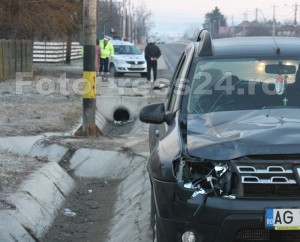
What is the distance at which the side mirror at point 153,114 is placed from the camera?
534cm

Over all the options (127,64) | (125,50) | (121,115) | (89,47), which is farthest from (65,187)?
(125,50)

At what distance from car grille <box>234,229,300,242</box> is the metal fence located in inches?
869

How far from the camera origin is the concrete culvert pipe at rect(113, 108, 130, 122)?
1791 centimetres

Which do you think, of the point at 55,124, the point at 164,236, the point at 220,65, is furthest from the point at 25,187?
the point at 55,124

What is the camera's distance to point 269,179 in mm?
4016

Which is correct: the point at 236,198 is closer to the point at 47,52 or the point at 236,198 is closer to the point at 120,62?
the point at 120,62

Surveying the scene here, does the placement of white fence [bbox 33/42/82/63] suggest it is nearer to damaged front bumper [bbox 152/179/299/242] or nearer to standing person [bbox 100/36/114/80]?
standing person [bbox 100/36/114/80]

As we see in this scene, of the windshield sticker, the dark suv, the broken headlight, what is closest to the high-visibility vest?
the windshield sticker

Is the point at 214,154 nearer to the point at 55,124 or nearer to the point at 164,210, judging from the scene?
the point at 164,210

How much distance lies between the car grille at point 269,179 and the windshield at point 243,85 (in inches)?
49.2

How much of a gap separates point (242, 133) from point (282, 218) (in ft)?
2.29

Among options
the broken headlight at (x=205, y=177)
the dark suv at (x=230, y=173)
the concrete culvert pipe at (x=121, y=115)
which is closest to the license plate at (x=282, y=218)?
the dark suv at (x=230, y=173)

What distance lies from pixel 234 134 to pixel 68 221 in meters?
4.07

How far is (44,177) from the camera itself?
8.80 meters
